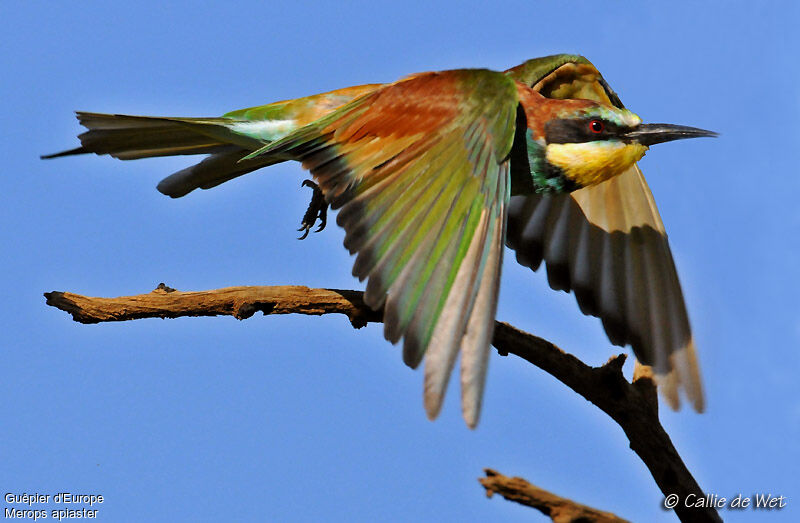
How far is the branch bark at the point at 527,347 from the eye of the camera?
11.4 ft

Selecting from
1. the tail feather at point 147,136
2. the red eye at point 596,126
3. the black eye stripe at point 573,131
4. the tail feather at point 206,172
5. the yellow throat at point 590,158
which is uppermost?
the tail feather at point 147,136

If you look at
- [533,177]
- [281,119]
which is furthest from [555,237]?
[281,119]

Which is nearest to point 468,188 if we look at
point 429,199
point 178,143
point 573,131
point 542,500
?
point 429,199

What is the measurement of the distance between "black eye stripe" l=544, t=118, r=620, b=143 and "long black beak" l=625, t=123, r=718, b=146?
17 cm

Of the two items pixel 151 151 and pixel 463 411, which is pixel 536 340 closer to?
pixel 463 411

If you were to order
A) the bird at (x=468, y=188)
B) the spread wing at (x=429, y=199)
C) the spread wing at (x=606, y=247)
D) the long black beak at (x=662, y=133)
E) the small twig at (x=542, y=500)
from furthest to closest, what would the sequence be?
1. the spread wing at (x=606, y=247)
2. the long black beak at (x=662, y=133)
3. the bird at (x=468, y=188)
4. the spread wing at (x=429, y=199)
5. the small twig at (x=542, y=500)

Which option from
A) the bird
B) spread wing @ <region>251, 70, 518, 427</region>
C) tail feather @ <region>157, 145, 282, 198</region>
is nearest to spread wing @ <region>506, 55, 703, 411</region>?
the bird

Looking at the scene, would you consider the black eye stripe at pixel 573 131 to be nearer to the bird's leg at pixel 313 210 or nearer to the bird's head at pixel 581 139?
the bird's head at pixel 581 139

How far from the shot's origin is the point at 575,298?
14.2ft

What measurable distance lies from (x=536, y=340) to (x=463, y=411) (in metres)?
0.93

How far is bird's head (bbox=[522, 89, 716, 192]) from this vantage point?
151 inches

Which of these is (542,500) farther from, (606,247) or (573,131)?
(606,247)

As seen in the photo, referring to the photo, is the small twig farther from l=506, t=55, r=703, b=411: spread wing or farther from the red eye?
the red eye

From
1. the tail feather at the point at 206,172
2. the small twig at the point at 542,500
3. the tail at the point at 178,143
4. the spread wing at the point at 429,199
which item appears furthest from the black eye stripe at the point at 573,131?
the small twig at the point at 542,500
